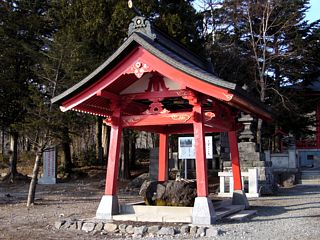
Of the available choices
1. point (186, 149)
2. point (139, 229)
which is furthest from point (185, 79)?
point (186, 149)

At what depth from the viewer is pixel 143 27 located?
32.8 feet

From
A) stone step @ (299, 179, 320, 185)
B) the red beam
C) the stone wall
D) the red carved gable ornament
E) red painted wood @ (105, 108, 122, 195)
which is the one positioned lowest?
the stone wall

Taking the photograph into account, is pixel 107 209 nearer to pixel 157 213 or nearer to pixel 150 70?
pixel 157 213

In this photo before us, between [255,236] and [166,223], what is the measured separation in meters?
2.13

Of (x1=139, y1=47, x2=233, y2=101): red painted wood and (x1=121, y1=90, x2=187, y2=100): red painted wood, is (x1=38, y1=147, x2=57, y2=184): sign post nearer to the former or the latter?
(x1=121, y1=90, x2=187, y2=100): red painted wood

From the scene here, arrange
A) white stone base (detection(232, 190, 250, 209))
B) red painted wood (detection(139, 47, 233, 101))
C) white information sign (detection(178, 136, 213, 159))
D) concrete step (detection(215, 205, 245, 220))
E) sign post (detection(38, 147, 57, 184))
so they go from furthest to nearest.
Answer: sign post (detection(38, 147, 57, 184)), white information sign (detection(178, 136, 213, 159)), white stone base (detection(232, 190, 250, 209)), concrete step (detection(215, 205, 245, 220)), red painted wood (detection(139, 47, 233, 101))

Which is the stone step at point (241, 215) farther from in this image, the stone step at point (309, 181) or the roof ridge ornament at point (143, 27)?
the stone step at point (309, 181)

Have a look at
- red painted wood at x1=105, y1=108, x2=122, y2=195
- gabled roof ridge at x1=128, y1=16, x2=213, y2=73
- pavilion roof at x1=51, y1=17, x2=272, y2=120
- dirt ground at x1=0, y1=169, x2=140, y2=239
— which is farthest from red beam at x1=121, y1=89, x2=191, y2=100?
dirt ground at x1=0, y1=169, x2=140, y2=239

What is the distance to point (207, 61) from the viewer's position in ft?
44.3

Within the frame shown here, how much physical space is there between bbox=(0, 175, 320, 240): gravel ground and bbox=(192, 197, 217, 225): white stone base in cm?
27

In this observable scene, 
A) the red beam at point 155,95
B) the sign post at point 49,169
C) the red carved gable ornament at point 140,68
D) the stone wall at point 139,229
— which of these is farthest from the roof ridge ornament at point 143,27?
the sign post at point 49,169

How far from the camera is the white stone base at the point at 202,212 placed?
905 cm

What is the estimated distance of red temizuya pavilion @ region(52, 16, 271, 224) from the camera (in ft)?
29.9

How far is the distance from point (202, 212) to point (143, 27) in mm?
4471
